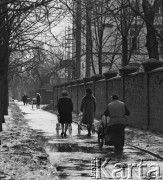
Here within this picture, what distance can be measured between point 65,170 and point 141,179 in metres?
1.68

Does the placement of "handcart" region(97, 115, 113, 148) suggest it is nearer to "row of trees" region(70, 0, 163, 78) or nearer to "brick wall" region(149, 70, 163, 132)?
"row of trees" region(70, 0, 163, 78)

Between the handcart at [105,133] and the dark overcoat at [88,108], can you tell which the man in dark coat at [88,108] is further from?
the handcart at [105,133]

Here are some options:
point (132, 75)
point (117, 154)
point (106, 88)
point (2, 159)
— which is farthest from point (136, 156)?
point (106, 88)

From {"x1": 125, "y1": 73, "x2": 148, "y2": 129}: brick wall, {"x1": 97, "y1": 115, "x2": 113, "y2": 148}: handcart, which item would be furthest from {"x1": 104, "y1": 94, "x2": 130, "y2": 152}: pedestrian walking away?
{"x1": 125, "y1": 73, "x2": 148, "y2": 129}: brick wall

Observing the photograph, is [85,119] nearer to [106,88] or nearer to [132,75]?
[132,75]

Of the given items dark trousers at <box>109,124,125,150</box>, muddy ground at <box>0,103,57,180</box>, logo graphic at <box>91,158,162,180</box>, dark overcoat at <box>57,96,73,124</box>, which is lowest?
→ logo graphic at <box>91,158,162,180</box>

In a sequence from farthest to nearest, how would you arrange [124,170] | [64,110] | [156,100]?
[156,100], [64,110], [124,170]

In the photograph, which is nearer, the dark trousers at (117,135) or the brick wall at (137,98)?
the dark trousers at (117,135)

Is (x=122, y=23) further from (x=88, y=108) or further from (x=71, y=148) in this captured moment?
(x=71, y=148)

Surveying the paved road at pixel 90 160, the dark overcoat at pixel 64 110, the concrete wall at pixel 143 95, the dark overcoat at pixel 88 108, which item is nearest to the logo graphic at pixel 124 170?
the paved road at pixel 90 160

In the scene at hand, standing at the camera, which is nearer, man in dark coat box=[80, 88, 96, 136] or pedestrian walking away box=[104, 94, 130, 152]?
pedestrian walking away box=[104, 94, 130, 152]

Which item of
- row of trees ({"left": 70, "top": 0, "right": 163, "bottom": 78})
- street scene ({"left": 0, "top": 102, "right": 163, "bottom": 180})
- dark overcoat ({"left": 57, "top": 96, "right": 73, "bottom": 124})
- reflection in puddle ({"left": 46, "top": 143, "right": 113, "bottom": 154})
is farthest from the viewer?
row of trees ({"left": 70, "top": 0, "right": 163, "bottom": 78})

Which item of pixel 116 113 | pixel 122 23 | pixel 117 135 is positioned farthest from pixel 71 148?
pixel 122 23

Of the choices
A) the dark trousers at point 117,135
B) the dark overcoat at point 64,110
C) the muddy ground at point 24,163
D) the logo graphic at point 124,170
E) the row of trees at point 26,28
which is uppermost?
the row of trees at point 26,28
